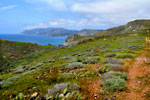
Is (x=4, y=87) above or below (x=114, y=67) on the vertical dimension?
below

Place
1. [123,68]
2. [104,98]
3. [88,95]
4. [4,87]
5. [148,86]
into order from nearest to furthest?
[104,98], [88,95], [148,86], [4,87], [123,68]

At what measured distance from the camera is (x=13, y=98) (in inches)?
271

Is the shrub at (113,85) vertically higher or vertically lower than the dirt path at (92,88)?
higher

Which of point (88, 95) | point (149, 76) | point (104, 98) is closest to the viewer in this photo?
point (104, 98)

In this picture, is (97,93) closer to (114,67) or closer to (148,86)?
(148,86)

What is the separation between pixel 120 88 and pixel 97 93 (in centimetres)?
136

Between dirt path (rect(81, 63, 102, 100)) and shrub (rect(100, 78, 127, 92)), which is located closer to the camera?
dirt path (rect(81, 63, 102, 100))

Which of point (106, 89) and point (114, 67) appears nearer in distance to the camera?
point (106, 89)

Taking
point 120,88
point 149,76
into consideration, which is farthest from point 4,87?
point 149,76

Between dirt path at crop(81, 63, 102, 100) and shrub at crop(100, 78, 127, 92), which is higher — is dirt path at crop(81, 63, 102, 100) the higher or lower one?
the lower one

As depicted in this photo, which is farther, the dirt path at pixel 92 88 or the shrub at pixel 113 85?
the shrub at pixel 113 85

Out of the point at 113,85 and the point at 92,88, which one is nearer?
the point at 113,85

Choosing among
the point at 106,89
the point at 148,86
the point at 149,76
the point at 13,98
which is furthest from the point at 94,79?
the point at 13,98

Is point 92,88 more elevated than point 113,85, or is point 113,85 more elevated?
point 113,85
